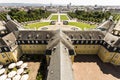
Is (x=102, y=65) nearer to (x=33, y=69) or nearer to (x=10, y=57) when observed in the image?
(x=33, y=69)

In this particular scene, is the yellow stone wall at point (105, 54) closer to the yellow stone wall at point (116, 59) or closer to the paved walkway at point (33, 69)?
the yellow stone wall at point (116, 59)

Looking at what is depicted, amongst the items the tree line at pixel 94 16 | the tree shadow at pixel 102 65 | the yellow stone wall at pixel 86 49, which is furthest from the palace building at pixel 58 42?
the tree line at pixel 94 16

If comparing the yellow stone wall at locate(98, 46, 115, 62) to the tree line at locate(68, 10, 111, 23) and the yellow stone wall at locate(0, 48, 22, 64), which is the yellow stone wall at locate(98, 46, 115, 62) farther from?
the tree line at locate(68, 10, 111, 23)

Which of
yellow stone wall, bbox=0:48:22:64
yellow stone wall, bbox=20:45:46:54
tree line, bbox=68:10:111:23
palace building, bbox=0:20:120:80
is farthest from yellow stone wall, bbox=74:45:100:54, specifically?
tree line, bbox=68:10:111:23

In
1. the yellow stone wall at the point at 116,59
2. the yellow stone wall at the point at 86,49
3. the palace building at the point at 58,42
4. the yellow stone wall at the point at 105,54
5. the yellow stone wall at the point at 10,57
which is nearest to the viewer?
the palace building at the point at 58,42

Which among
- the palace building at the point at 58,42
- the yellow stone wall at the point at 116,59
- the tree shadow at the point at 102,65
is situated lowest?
the tree shadow at the point at 102,65

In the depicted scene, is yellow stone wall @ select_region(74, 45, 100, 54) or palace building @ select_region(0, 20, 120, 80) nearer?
palace building @ select_region(0, 20, 120, 80)
